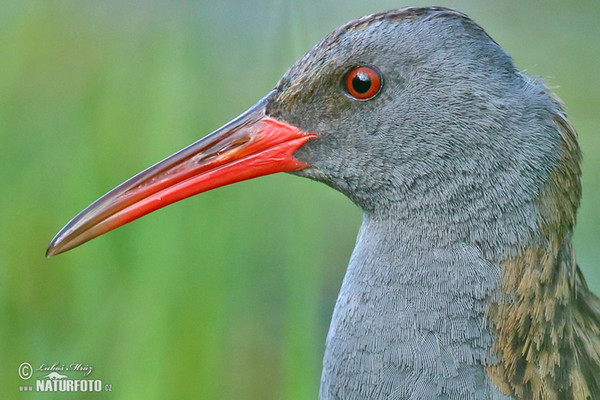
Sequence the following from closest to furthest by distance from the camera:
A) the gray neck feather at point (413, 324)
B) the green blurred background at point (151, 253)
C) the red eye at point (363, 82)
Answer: the gray neck feather at point (413, 324) → the red eye at point (363, 82) → the green blurred background at point (151, 253)

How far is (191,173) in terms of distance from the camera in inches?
77.3

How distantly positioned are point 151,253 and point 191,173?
20.2 inches

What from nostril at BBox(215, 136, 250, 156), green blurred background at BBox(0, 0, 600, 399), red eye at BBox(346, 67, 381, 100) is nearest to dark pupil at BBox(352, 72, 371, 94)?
red eye at BBox(346, 67, 381, 100)

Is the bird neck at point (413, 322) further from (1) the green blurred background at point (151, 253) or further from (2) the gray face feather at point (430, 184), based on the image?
(1) the green blurred background at point (151, 253)

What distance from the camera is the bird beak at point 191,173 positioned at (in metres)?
1.95

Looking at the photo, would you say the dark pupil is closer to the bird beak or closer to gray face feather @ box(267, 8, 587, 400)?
gray face feather @ box(267, 8, 587, 400)

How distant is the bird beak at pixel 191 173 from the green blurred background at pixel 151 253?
1.48 ft

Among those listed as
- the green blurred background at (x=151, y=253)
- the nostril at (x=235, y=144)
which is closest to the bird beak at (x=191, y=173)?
the nostril at (x=235, y=144)

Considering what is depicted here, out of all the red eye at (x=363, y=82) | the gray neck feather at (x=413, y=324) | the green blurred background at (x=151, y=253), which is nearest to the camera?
the gray neck feather at (x=413, y=324)

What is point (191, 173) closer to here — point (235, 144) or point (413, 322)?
point (235, 144)

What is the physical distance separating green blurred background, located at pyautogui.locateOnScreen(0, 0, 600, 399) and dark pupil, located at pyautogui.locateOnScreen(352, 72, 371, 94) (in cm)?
40

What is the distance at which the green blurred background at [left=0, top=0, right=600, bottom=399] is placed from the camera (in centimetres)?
237

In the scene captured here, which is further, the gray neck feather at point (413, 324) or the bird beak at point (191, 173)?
the bird beak at point (191, 173)

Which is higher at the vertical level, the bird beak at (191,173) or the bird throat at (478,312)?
the bird beak at (191,173)
